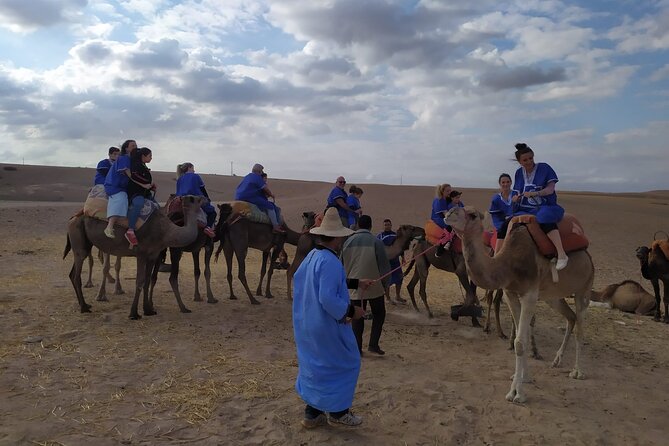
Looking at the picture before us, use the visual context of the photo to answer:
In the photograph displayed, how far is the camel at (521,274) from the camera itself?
5879mm

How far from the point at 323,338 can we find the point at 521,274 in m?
2.99

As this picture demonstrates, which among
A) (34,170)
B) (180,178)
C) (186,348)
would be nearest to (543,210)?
(186,348)

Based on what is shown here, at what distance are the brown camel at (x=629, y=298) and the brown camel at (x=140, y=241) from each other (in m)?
9.48

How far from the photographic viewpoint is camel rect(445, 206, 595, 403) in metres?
5.88

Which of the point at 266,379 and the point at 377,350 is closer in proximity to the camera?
the point at 266,379

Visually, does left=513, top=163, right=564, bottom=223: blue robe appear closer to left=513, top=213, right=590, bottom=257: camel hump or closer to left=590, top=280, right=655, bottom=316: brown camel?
left=513, top=213, right=590, bottom=257: camel hump

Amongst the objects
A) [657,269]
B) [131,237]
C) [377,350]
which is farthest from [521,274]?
[657,269]

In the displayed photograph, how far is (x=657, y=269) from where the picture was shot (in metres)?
11.0

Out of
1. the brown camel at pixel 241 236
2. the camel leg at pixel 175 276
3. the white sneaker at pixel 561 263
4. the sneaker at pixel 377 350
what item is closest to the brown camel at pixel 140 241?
the camel leg at pixel 175 276

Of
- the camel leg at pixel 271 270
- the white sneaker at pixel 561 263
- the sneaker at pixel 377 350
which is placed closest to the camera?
the white sneaker at pixel 561 263

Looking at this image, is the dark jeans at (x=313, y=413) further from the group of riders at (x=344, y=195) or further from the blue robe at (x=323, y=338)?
the group of riders at (x=344, y=195)

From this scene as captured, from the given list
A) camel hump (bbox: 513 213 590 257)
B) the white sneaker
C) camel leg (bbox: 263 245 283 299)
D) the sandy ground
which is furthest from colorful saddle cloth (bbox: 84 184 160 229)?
the white sneaker

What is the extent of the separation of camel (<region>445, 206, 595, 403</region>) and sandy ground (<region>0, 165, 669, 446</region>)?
538mm

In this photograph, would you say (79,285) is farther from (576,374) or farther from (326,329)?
(576,374)
